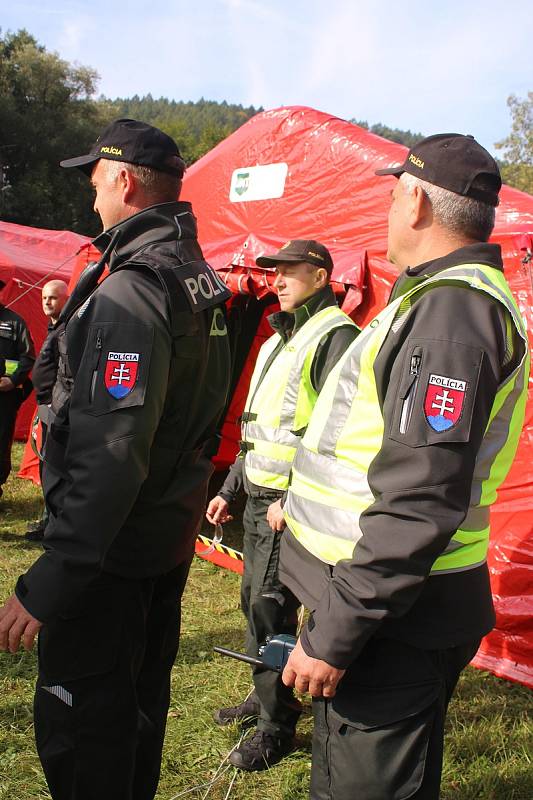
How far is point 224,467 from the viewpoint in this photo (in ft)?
25.5

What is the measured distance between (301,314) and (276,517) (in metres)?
1.07

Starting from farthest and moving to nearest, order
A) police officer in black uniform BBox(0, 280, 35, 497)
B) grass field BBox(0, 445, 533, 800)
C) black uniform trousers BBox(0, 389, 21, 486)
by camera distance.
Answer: black uniform trousers BBox(0, 389, 21, 486) < police officer in black uniform BBox(0, 280, 35, 497) < grass field BBox(0, 445, 533, 800)

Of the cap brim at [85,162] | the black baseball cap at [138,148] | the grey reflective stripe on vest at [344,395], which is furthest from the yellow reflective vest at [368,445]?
A: the cap brim at [85,162]

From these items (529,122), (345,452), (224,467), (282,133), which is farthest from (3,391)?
(529,122)

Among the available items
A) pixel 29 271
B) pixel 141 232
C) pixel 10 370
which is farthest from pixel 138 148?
pixel 29 271

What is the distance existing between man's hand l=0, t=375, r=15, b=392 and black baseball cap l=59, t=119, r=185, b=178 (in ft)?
13.6

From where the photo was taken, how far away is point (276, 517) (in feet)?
9.50

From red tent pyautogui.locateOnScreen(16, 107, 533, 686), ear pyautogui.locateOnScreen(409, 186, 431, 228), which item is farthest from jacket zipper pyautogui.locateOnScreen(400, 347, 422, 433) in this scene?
red tent pyautogui.locateOnScreen(16, 107, 533, 686)

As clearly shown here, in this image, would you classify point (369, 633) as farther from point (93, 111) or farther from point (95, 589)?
point (93, 111)

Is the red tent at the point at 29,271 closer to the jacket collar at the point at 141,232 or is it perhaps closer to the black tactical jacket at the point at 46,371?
the black tactical jacket at the point at 46,371

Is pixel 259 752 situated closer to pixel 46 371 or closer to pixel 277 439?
pixel 277 439

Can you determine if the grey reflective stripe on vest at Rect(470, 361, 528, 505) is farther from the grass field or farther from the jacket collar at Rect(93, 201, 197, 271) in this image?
the grass field

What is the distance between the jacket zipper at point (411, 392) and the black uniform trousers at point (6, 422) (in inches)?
208

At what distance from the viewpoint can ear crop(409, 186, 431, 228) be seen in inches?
64.9
